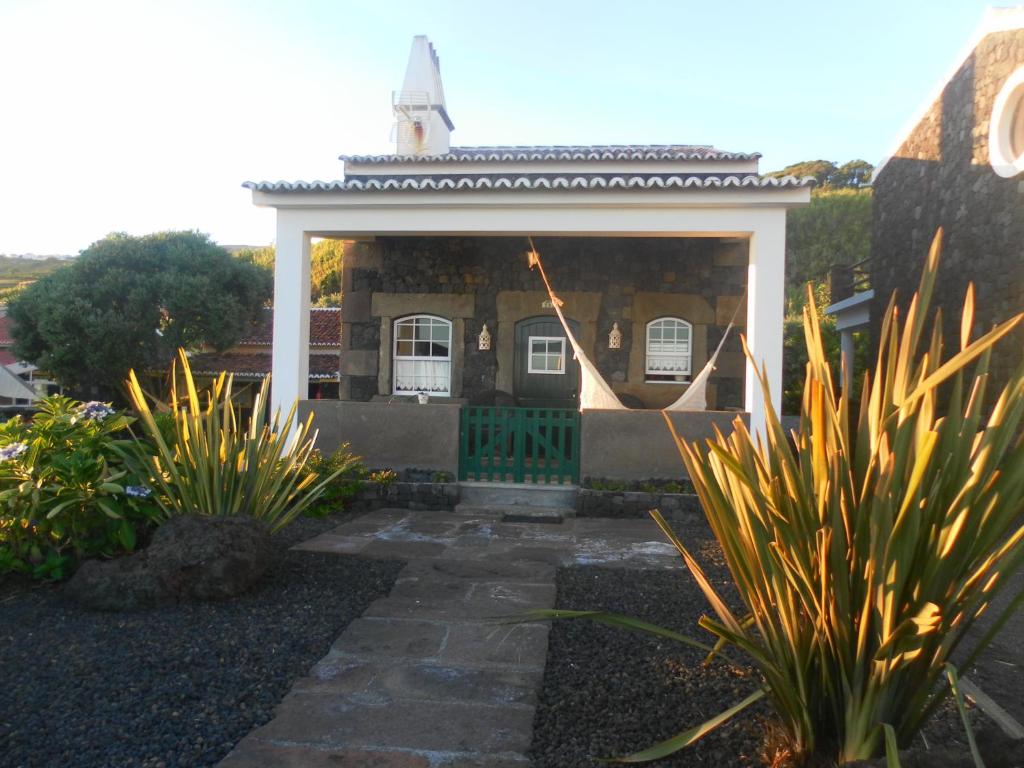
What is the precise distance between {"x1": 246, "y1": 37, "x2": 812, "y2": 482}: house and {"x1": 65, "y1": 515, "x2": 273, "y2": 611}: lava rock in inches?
146

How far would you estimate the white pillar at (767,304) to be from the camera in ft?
25.0

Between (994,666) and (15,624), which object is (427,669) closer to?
(15,624)

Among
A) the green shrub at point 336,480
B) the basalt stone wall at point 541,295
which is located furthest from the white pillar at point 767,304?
the green shrub at point 336,480

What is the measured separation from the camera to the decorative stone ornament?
9.97 metres

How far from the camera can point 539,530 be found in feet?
22.6

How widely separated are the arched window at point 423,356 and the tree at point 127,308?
402 inches

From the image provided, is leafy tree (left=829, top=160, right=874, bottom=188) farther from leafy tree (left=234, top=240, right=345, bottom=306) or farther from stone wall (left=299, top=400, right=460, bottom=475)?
stone wall (left=299, top=400, right=460, bottom=475)

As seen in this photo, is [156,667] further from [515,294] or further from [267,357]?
[267,357]

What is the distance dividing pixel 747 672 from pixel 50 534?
3736mm

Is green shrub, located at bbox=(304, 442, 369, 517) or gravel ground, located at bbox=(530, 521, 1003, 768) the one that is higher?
green shrub, located at bbox=(304, 442, 369, 517)

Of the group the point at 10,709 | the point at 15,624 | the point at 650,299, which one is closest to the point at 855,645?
the point at 10,709

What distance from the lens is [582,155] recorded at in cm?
1099

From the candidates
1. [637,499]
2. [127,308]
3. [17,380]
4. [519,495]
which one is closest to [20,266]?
[127,308]

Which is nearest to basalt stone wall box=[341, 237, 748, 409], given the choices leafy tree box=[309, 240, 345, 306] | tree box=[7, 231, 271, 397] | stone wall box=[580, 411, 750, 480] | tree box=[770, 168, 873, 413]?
stone wall box=[580, 411, 750, 480]
